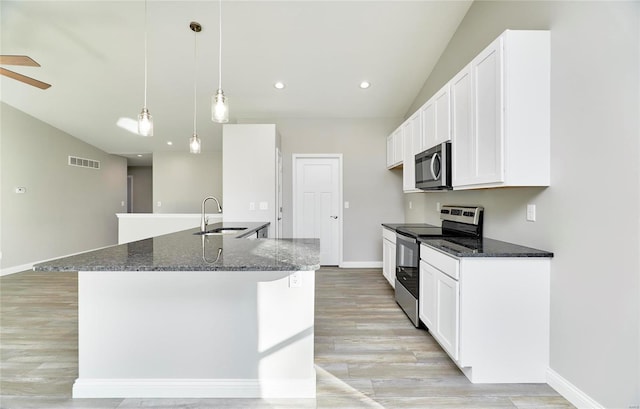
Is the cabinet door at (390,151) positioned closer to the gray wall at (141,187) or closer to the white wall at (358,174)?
the white wall at (358,174)

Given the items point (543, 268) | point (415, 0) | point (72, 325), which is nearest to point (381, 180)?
point (415, 0)

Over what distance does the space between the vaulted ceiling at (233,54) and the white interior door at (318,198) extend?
0.85 m

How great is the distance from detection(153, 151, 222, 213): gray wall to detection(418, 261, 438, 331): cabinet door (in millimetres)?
5989

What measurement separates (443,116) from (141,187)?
9340 mm

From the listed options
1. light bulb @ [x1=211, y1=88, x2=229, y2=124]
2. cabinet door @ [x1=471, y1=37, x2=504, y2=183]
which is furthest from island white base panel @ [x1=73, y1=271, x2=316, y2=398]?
cabinet door @ [x1=471, y1=37, x2=504, y2=183]

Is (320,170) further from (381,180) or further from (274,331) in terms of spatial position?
(274,331)

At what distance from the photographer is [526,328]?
198 cm

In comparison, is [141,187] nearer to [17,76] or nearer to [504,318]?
[17,76]

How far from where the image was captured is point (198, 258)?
1664 millimetres

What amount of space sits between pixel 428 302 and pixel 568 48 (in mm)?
2005

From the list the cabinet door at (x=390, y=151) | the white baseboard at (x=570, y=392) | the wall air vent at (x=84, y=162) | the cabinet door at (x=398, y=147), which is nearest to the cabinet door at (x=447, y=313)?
the white baseboard at (x=570, y=392)

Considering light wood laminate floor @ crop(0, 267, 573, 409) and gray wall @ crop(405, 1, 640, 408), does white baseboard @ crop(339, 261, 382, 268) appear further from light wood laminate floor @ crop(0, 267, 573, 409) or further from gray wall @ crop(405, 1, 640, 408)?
gray wall @ crop(405, 1, 640, 408)

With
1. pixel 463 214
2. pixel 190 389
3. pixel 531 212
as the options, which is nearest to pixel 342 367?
pixel 190 389

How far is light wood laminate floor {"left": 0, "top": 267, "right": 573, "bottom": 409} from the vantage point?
70.4 inches
